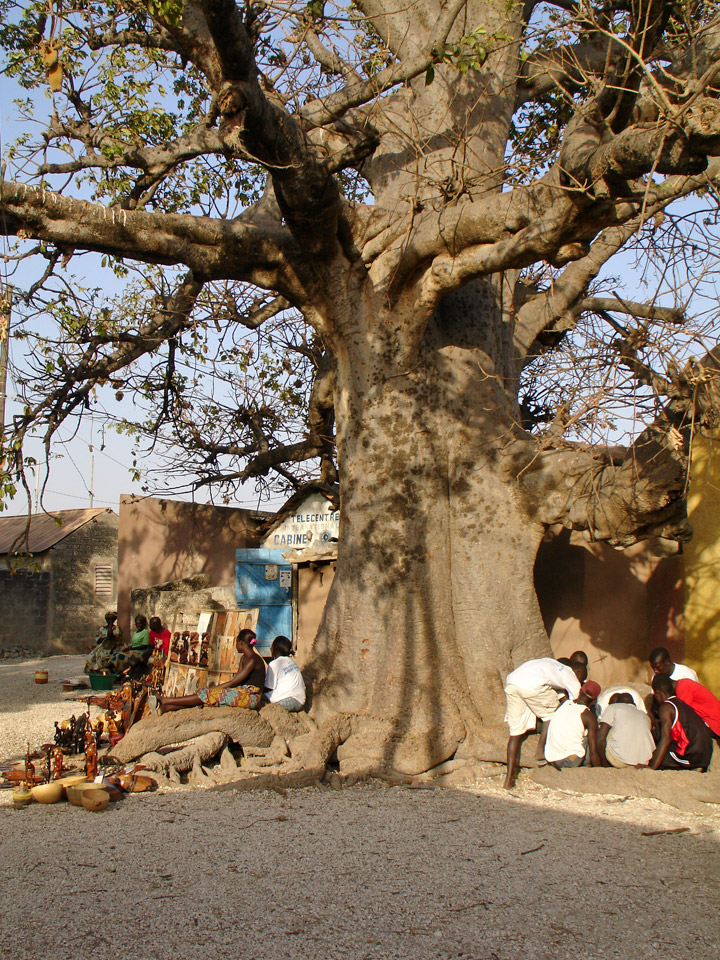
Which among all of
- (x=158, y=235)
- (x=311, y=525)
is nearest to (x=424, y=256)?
(x=158, y=235)

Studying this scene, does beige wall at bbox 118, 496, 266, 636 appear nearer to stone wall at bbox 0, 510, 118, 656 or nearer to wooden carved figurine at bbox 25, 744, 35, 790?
stone wall at bbox 0, 510, 118, 656

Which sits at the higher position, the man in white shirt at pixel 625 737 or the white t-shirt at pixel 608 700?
the white t-shirt at pixel 608 700

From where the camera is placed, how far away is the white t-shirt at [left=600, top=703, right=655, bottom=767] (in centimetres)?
597

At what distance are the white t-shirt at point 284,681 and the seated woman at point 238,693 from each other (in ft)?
0.29

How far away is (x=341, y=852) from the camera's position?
451cm

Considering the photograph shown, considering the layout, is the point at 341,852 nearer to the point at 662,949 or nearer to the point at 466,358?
the point at 662,949

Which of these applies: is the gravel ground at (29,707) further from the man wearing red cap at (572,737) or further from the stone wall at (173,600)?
the man wearing red cap at (572,737)

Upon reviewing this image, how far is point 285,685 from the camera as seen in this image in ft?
22.6

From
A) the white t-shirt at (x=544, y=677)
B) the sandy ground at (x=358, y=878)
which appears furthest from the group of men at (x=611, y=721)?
the sandy ground at (x=358, y=878)

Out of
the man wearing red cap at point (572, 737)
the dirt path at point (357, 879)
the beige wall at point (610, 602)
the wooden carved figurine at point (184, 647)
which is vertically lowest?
the dirt path at point (357, 879)

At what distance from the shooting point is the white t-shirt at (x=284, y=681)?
6.85 metres

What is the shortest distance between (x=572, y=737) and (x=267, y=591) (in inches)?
249

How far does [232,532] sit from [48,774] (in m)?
7.54

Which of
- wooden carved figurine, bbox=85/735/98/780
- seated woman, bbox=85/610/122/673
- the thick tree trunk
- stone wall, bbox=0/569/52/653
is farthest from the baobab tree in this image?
stone wall, bbox=0/569/52/653
